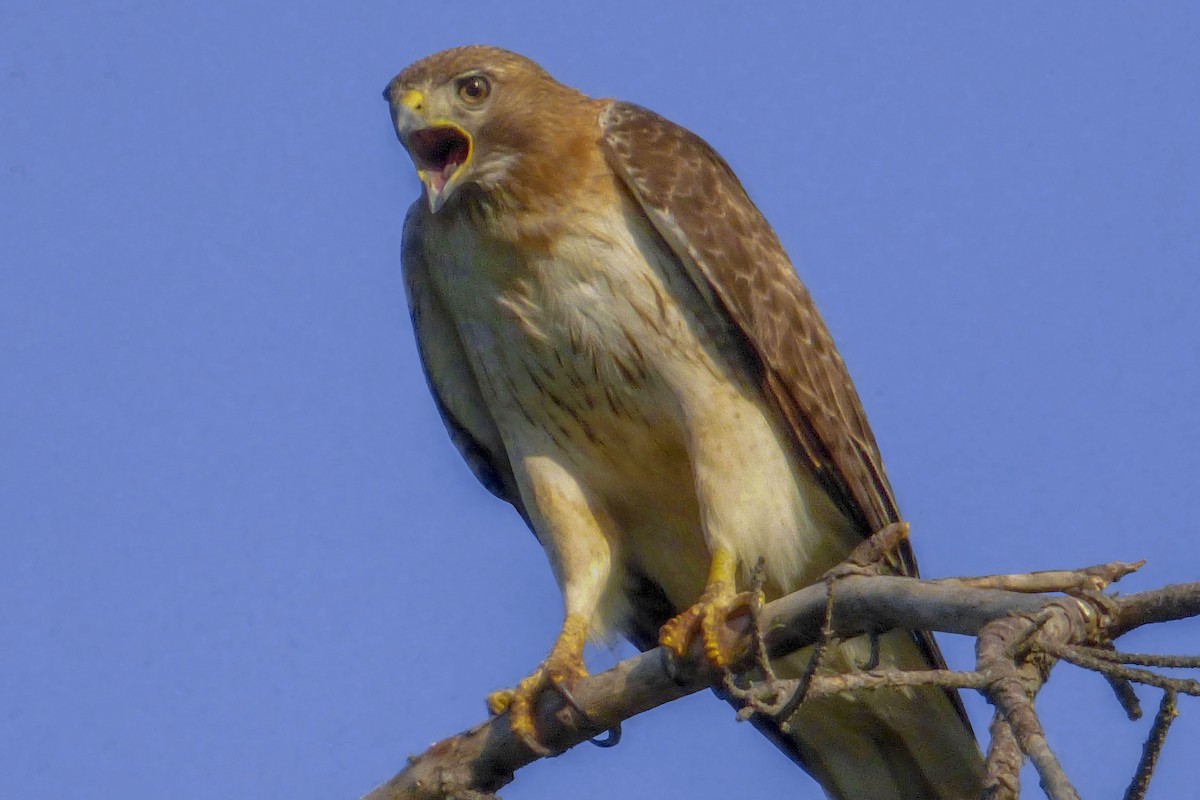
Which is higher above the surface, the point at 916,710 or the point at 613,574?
the point at 613,574

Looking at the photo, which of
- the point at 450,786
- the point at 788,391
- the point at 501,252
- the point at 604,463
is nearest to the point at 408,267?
the point at 501,252

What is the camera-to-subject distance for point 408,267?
21.2 feet

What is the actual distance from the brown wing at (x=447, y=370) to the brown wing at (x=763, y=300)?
2.88ft

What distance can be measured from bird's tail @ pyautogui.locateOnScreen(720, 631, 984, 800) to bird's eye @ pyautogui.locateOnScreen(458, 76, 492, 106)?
96.7 inches

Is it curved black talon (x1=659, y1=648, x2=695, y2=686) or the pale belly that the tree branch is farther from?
the pale belly

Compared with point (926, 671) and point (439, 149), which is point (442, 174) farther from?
point (926, 671)

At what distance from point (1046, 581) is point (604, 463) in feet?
7.60

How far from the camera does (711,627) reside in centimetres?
525

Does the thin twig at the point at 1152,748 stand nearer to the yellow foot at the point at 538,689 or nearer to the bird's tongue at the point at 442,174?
the yellow foot at the point at 538,689

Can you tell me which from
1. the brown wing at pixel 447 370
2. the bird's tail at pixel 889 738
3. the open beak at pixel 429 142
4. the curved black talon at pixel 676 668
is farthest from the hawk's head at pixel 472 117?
the bird's tail at pixel 889 738

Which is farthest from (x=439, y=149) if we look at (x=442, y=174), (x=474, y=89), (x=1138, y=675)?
(x=1138, y=675)

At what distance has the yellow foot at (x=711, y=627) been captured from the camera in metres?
5.12

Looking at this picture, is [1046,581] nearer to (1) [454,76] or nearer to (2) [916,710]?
(2) [916,710]

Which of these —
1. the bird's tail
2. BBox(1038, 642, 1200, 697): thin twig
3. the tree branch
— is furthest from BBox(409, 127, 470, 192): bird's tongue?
BBox(1038, 642, 1200, 697): thin twig
